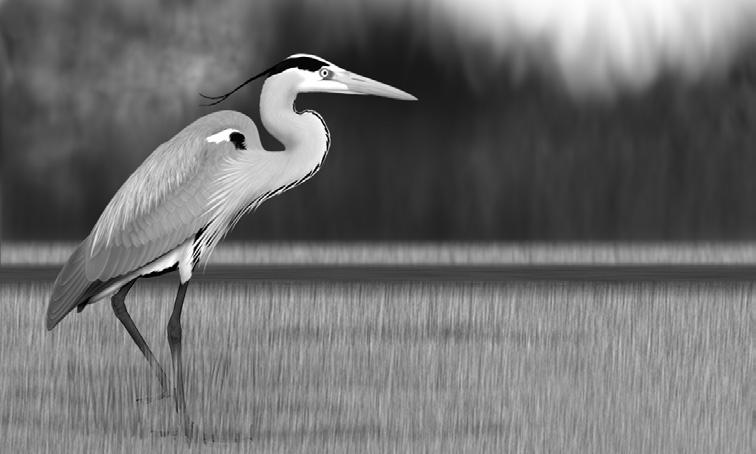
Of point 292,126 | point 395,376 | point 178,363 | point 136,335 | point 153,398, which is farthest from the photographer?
point 395,376

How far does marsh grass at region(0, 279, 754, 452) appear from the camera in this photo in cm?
639

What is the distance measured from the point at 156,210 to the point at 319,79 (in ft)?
3.80

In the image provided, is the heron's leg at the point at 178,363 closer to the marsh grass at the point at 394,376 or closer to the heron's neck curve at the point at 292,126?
the marsh grass at the point at 394,376

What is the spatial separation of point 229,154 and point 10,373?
87.4 inches

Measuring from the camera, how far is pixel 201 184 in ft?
24.0

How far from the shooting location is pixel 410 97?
24.3 ft

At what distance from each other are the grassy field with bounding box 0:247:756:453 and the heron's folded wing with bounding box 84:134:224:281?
760 mm

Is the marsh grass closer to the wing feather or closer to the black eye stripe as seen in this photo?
the wing feather

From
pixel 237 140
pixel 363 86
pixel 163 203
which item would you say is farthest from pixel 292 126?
pixel 163 203

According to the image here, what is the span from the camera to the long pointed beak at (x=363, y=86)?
7543mm

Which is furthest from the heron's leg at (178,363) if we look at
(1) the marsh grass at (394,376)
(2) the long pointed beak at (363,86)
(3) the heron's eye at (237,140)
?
(2) the long pointed beak at (363,86)

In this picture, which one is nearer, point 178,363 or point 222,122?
point 178,363

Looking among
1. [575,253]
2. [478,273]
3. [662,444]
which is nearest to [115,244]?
[662,444]

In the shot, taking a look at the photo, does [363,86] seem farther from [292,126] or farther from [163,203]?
[163,203]
